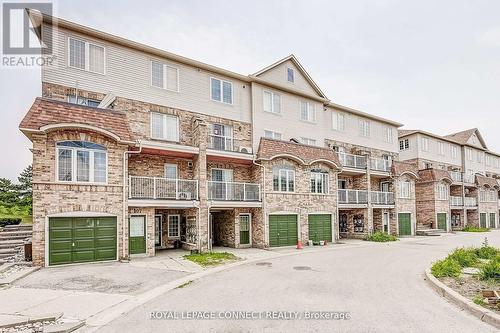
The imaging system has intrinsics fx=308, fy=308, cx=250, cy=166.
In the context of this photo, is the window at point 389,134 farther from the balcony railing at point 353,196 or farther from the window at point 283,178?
the window at point 283,178

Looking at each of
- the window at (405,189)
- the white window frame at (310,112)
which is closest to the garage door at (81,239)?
the white window frame at (310,112)

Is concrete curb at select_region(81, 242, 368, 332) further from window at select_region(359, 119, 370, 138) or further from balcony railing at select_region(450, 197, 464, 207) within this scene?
balcony railing at select_region(450, 197, 464, 207)

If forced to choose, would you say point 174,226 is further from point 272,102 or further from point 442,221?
point 442,221

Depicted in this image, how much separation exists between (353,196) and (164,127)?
54.3 feet

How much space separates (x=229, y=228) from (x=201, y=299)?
12.1 m

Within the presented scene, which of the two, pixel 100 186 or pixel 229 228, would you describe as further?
pixel 229 228

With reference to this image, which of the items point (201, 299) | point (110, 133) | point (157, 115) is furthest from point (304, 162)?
point (201, 299)

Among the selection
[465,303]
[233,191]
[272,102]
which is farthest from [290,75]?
[465,303]

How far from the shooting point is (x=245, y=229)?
21.3m

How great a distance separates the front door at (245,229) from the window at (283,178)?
287 cm

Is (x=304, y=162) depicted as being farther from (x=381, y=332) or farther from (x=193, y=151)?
(x=381, y=332)

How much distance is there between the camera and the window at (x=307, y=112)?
25172 mm

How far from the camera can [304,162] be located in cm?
2205

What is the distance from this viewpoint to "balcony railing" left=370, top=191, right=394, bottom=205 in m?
27.3
